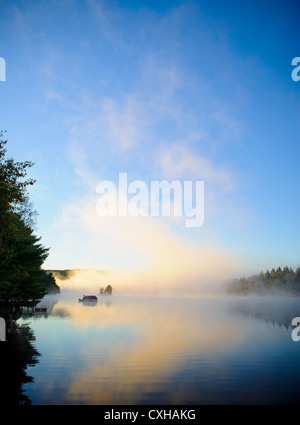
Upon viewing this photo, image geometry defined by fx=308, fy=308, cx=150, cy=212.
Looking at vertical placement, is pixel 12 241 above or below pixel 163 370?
above

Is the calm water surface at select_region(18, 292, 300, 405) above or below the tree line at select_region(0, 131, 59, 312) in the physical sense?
below

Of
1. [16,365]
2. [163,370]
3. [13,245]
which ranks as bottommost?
[163,370]

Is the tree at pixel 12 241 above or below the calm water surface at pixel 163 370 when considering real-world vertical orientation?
above

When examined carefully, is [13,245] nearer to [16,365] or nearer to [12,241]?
[12,241]

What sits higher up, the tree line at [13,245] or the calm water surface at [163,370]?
the tree line at [13,245]

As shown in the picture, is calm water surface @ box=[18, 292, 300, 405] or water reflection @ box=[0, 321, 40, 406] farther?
calm water surface @ box=[18, 292, 300, 405]

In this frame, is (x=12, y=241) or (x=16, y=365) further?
(x=12, y=241)

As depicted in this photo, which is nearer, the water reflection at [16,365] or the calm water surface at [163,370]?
the water reflection at [16,365]

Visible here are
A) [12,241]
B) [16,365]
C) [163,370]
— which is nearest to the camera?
[16,365]

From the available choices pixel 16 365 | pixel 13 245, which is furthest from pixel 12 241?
pixel 16 365
